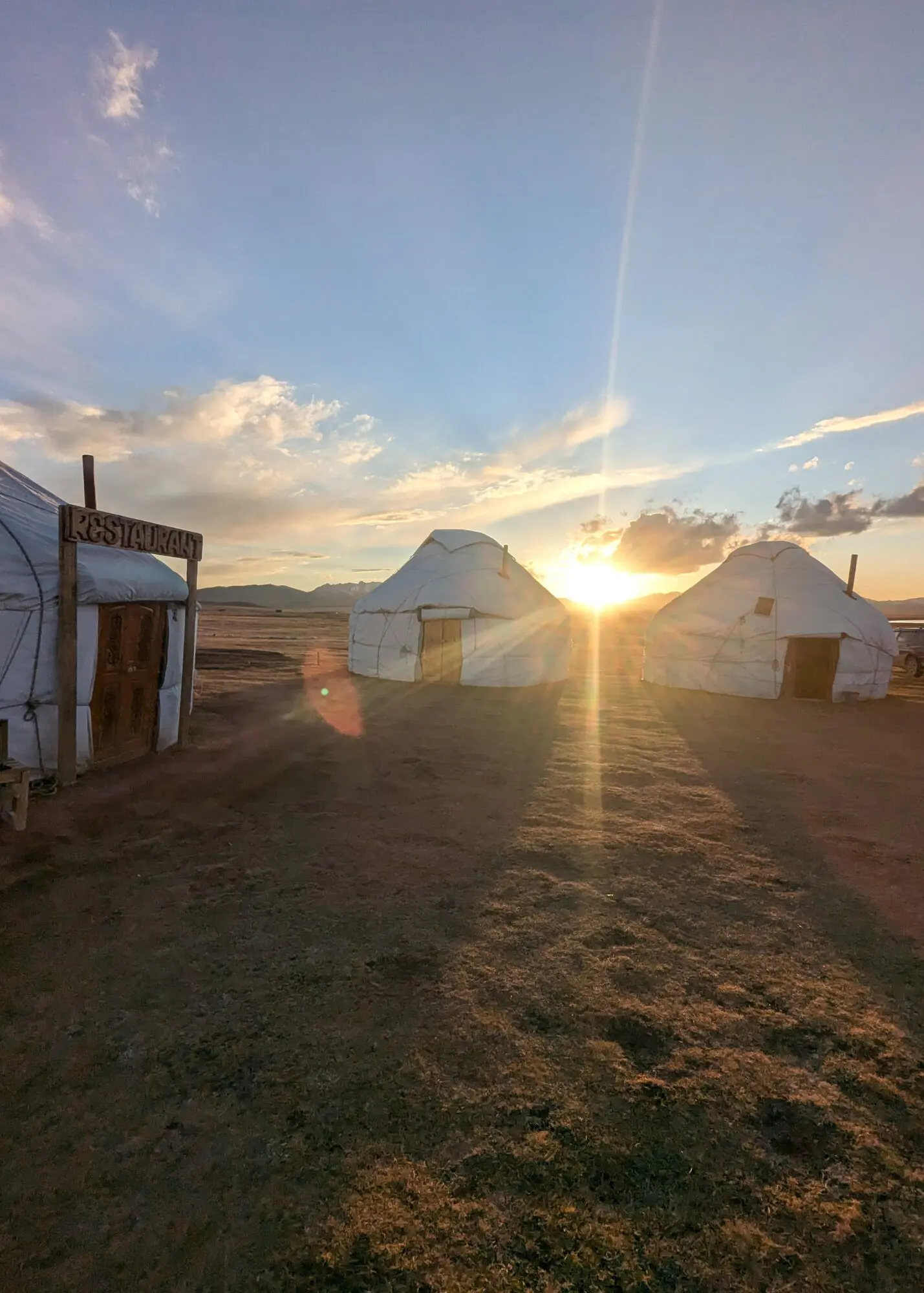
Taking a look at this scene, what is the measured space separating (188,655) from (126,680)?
48.6 inches

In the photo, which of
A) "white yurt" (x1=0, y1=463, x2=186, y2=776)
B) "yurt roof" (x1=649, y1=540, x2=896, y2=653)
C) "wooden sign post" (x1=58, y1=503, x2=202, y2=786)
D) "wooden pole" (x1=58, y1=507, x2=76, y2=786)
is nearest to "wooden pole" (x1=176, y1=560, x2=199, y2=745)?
"white yurt" (x1=0, y1=463, x2=186, y2=776)

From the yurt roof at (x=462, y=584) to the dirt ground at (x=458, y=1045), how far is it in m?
12.1

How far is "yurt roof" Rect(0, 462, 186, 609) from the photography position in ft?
25.3

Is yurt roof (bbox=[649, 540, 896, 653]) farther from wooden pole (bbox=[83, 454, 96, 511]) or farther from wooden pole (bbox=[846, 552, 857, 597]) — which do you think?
wooden pole (bbox=[83, 454, 96, 511])

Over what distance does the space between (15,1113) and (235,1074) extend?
972mm

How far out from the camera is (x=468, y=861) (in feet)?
19.4

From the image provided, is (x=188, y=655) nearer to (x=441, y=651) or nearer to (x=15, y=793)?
(x=15, y=793)

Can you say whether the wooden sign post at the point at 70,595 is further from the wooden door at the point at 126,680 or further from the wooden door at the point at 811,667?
the wooden door at the point at 811,667

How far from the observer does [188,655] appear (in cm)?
1004

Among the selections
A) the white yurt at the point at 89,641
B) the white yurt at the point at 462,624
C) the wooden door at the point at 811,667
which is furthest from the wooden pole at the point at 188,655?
the wooden door at the point at 811,667

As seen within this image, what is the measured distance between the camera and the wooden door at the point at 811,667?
18.0 meters

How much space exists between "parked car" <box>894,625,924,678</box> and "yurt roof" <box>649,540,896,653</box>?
8638 mm

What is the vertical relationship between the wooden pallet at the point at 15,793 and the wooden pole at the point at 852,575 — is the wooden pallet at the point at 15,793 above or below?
below

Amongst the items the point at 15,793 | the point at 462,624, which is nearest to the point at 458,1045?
the point at 15,793
